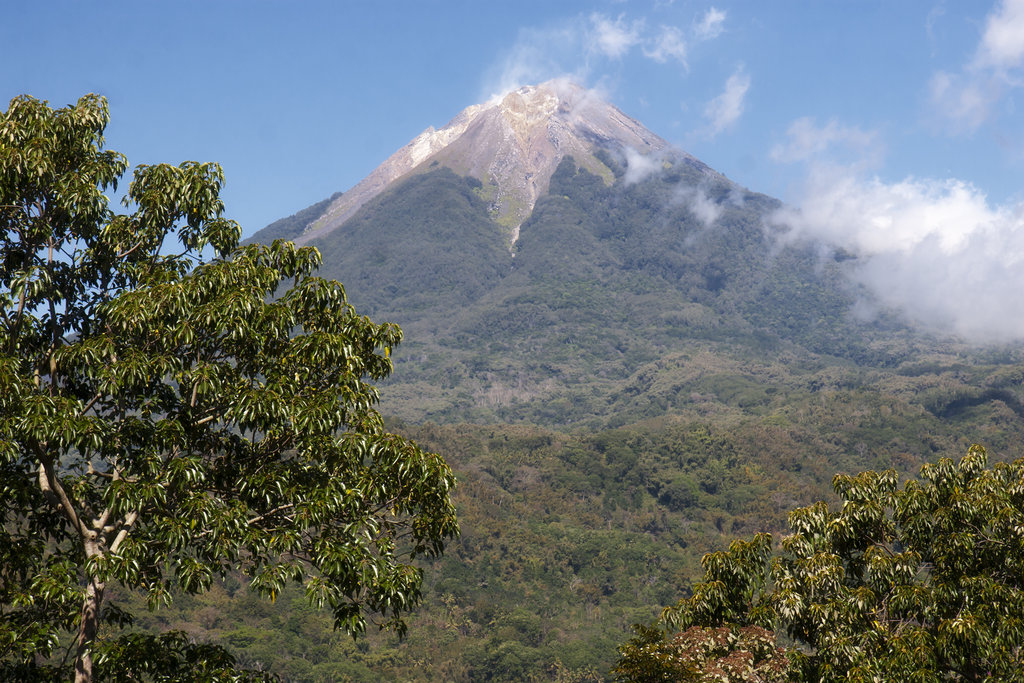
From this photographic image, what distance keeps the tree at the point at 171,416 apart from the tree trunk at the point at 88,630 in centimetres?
2

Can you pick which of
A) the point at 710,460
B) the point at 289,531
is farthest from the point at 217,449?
the point at 710,460

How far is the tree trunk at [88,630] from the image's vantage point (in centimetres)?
868

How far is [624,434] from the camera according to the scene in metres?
138

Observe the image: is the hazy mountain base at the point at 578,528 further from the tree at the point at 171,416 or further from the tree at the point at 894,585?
the tree at the point at 171,416

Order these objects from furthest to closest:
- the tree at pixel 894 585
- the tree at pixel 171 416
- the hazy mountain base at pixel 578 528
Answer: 1. the hazy mountain base at pixel 578 528
2. the tree at pixel 894 585
3. the tree at pixel 171 416

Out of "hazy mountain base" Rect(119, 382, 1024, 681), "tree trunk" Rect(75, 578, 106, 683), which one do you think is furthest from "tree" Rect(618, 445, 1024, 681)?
"hazy mountain base" Rect(119, 382, 1024, 681)

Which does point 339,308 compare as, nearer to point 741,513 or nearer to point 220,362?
point 220,362

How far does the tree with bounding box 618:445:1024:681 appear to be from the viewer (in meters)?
12.9

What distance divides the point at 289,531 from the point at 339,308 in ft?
8.42

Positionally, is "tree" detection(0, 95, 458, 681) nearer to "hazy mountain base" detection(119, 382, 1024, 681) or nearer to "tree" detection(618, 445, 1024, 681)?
"tree" detection(618, 445, 1024, 681)

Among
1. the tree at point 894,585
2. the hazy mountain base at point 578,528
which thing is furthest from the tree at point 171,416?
the hazy mountain base at point 578,528

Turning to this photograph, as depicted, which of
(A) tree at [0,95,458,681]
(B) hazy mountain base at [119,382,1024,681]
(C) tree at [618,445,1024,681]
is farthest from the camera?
(B) hazy mountain base at [119,382,1024,681]

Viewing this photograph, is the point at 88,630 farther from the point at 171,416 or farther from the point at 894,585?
the point at 894,585

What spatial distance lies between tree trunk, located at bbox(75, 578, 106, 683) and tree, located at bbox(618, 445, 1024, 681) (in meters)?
7.43
